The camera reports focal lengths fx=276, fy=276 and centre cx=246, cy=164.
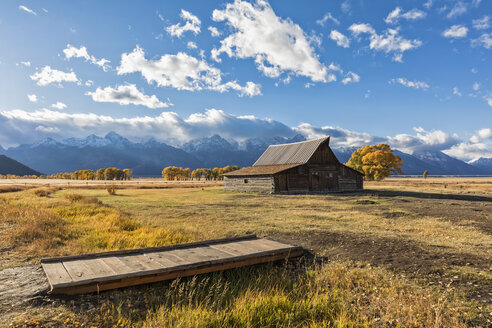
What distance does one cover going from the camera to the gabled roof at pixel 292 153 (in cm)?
3794

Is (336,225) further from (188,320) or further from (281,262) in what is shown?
(188,320)

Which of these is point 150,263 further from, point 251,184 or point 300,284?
point 251,184

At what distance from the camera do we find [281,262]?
7.45m

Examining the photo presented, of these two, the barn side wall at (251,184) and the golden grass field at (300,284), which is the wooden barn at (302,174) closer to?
the barn side wall at (251,184)

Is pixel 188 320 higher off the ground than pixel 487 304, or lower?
higher

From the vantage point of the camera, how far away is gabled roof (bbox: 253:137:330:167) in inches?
1494

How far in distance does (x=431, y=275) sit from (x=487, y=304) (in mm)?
1395

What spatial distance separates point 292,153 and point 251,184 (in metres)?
7.78

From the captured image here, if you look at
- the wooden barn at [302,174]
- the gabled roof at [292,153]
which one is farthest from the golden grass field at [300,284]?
the gabled roof at [292,153]

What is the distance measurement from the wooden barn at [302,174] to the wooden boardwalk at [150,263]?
27.3 m

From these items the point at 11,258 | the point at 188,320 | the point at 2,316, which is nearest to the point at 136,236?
the point at 11,258

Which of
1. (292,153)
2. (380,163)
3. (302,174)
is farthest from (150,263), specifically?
(380,163)

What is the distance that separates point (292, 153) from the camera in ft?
134

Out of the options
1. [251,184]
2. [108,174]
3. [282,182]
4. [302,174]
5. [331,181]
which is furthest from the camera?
[108,174]
